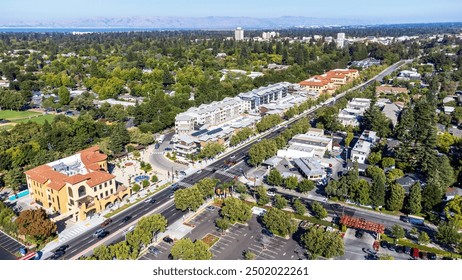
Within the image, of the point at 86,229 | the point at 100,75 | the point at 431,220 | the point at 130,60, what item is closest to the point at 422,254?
the point at 431,220

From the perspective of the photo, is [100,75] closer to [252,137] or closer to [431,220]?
[252,137]

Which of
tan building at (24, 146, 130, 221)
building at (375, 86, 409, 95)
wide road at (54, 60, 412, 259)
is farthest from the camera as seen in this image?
building at (375, 86, 409, 95)

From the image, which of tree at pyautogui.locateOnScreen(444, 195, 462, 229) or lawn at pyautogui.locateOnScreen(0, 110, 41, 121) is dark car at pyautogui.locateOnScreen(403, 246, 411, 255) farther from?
lawn at pyautogui.locateOnScreen(0, 110, 41, 121)

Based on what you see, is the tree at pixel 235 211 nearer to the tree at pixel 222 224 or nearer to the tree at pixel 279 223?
the tree at pixel 222 224

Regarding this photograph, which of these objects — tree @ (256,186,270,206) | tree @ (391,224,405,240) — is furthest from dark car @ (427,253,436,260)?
tree @ (256,186,270,206)

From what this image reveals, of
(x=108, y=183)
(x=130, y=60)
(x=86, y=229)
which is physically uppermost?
(x=130, y=60)

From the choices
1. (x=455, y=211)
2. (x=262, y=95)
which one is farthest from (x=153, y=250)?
(x=262, y=95)
